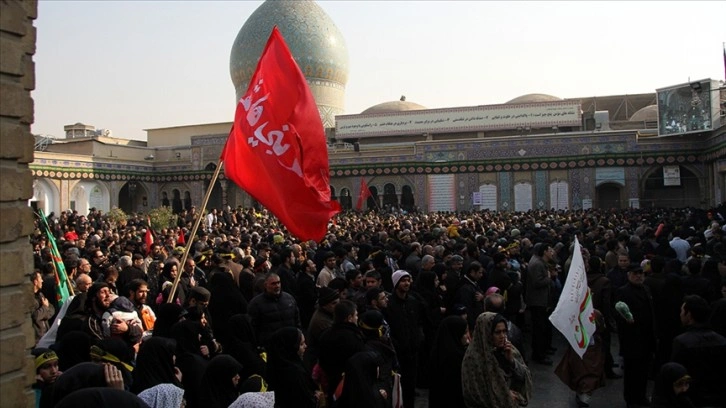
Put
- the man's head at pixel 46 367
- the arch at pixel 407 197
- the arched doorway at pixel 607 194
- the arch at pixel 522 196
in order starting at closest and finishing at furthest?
1. the man's head at pixel 46 367
2. the arched doorway at pixel 607 194
3. the arch at pixel 522 196
4. the arch at pixel 407 197

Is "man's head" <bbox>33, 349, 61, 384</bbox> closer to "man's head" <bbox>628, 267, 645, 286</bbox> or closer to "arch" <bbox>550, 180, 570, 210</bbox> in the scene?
"man's head" <bbox>628, 267, 645, 286</bbox>

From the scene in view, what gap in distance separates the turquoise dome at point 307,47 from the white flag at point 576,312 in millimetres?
31751

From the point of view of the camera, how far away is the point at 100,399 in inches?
89.0

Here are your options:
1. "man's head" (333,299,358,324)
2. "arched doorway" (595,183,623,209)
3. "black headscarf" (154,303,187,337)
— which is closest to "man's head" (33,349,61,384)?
"black headscarf" (154,303,187,337)

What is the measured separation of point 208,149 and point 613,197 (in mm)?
20549

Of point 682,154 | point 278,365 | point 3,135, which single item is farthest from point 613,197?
point 3,135

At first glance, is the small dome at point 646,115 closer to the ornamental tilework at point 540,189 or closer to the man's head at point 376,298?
the ornamental tilework at point 540,189

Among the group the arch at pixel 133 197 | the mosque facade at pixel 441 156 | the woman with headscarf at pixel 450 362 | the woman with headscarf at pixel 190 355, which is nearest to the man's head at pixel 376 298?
the woman with headscarf at pixel 450 362

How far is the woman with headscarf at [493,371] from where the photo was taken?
4125 millimetres

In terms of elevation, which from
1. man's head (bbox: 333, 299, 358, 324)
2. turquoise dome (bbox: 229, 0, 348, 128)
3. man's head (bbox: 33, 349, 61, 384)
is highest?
turquoise dome (bbox: 229, 0, 348, 128)

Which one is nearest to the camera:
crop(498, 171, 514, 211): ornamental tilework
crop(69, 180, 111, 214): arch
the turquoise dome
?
crop(498, 171, 514, 211): ornamental tilework

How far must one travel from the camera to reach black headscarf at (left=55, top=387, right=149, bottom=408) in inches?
88.0

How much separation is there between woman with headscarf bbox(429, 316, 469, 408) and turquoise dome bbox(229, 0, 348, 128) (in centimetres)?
3257

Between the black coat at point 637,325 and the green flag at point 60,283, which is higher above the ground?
the green flag at point 60,283
